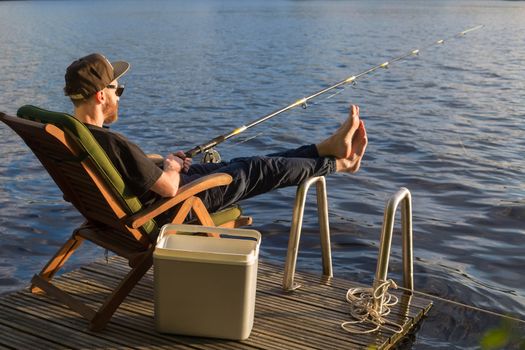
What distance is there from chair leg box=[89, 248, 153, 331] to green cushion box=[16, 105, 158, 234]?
0.16 m

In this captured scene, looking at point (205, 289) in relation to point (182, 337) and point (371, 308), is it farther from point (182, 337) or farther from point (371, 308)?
point (371, 308)

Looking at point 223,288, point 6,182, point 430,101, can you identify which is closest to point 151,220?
point 223,288

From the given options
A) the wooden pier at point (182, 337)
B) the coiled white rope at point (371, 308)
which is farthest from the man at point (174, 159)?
the coiled white rope at point (371, 308)

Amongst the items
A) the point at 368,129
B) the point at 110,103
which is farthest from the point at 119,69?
the point at 368,129

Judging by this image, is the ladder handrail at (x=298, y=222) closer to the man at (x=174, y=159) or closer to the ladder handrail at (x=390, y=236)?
the man at (x=174, y=159)

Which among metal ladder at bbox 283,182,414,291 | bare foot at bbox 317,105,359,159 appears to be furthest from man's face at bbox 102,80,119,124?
bare foot at bbox 317,105,359,159

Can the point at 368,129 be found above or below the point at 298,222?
below

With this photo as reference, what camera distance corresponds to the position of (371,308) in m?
3.99

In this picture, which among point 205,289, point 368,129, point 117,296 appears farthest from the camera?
point 368,129

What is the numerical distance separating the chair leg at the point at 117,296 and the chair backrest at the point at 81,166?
0.14 m

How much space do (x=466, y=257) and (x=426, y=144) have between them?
4827mm

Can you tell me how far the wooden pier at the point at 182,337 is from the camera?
3.57 meters

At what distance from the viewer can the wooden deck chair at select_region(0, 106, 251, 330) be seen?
11.6 ft

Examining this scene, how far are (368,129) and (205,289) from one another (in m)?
8.99
